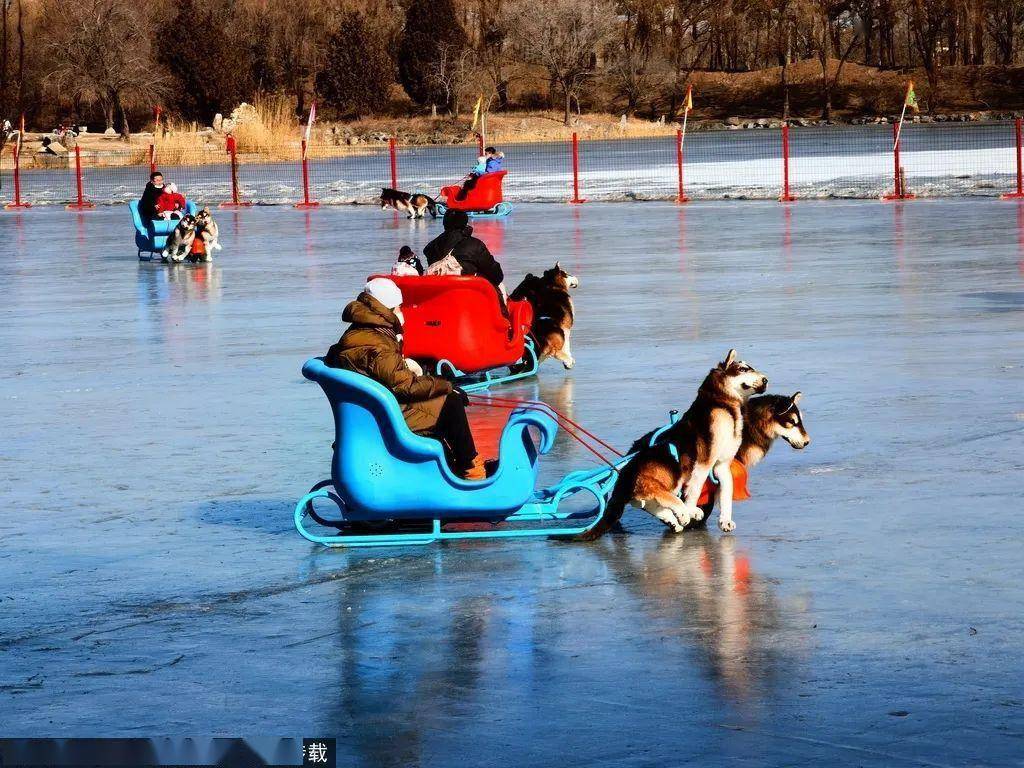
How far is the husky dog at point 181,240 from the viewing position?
25328 millimetres

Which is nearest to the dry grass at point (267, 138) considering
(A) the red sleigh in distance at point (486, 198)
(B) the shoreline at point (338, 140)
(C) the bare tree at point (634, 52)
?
(B) the shoreline at point (338, 140)

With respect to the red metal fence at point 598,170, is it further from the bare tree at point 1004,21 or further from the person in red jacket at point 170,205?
the bare tree at point 1004,21

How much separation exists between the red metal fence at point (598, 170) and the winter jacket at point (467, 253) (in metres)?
20.4

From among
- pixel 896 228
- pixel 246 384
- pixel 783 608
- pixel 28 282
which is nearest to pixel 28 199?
pixel 28 282

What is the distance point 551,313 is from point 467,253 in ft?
2.85

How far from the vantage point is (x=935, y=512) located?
8.34 metres

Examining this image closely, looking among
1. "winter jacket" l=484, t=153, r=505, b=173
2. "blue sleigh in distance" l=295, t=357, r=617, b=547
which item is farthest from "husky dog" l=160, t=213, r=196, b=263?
"blue sleigh in distance" l=295, t=357, r=617, b=547

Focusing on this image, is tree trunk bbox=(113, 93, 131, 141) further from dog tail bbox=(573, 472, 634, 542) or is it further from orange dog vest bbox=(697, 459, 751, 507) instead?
dog tail bbox=(573, 472, 634, 542)

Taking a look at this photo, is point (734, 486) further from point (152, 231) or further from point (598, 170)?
point (598, 170)

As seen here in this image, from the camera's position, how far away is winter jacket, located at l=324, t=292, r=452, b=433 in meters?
8.34

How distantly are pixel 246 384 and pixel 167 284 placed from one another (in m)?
9.62

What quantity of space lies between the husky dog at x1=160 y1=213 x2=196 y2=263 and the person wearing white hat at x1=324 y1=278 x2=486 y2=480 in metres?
17.3

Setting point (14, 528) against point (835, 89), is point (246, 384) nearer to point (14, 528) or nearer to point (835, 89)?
point (14, 528)

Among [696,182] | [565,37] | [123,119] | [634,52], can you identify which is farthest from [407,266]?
[634,52]
